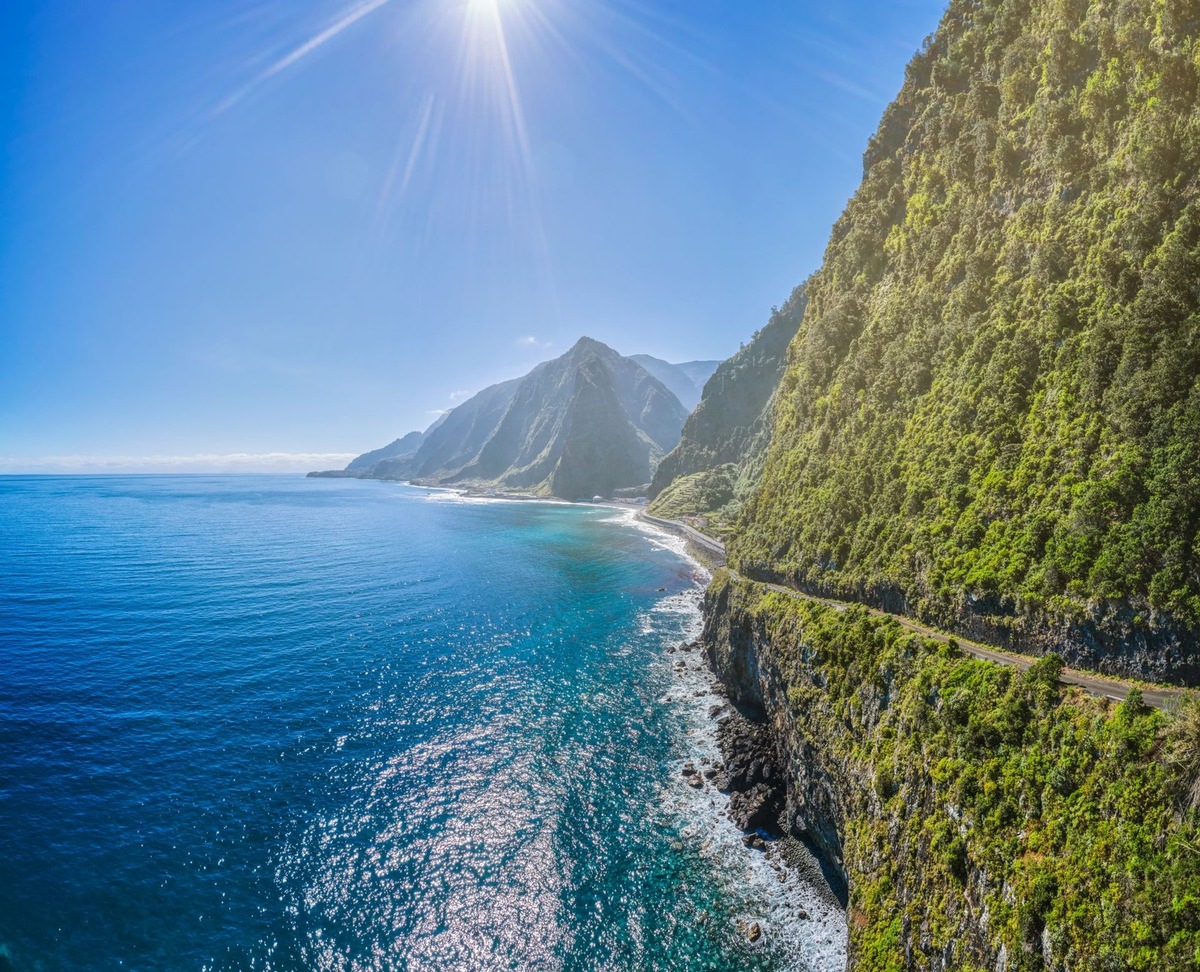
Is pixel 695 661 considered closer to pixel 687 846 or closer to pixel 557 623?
pixel 557 623

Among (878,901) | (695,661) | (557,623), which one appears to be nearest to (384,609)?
(557,623)

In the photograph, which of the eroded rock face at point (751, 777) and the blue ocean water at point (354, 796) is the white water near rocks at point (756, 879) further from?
the eroded rock face at point (751, 777)

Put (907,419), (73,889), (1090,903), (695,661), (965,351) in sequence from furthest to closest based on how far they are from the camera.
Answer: (695,661), (907,419), (965,351), (73,889), (1090,903)

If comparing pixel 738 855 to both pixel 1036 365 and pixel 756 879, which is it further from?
pixel 1036 365

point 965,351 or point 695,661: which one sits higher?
point 965,351

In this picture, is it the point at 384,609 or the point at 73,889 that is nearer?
the point at 73,889

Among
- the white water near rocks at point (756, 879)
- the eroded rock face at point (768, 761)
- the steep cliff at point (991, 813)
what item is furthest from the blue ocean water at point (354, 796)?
the steep cliff at point (991, 813)
